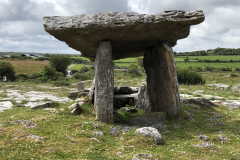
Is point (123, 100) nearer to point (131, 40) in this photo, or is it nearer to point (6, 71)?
point (131, 40)

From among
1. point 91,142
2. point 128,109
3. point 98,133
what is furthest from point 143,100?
point 91,142

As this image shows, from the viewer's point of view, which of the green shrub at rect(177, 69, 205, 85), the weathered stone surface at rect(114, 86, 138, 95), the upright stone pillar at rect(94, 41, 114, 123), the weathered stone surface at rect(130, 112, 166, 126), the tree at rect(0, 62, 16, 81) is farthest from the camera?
the tree at rect(0, 62, 16, 81)

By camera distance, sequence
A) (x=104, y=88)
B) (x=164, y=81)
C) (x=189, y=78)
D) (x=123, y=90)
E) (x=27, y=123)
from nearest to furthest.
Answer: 1. (x=27, y=123)
2. (x=104, y=88)
3. (x=164, y=81)
4. (x=123, y=90)
5. (x=189, y=78)

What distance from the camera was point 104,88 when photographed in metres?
12.1

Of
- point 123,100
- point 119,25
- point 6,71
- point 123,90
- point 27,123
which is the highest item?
point 119,25

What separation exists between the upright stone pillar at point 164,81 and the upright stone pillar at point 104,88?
357 centimetres

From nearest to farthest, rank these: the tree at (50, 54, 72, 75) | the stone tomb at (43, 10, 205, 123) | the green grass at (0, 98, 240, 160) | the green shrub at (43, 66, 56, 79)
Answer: the green grass at (0, 98, 240, 160) < the stone tomb at (43, 10, 205, 123) < the green shrub at (43, 66, 56, 79) < the tree at (50, 54, 72, 75)

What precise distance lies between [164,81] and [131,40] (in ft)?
10.8

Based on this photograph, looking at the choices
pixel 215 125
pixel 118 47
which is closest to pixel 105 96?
pixel 118 47

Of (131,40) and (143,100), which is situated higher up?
(131,40)

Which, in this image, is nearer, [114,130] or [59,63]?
[114,130]

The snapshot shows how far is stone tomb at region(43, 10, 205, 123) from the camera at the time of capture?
10664 millimetres

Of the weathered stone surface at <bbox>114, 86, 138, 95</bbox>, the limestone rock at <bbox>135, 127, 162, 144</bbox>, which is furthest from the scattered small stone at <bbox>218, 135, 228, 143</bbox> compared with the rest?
the weathered stone surface at <bbox>114, 86, 138, 95</bbox>

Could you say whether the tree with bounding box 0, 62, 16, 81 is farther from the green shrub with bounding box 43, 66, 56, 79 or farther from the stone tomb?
the stone tomb
